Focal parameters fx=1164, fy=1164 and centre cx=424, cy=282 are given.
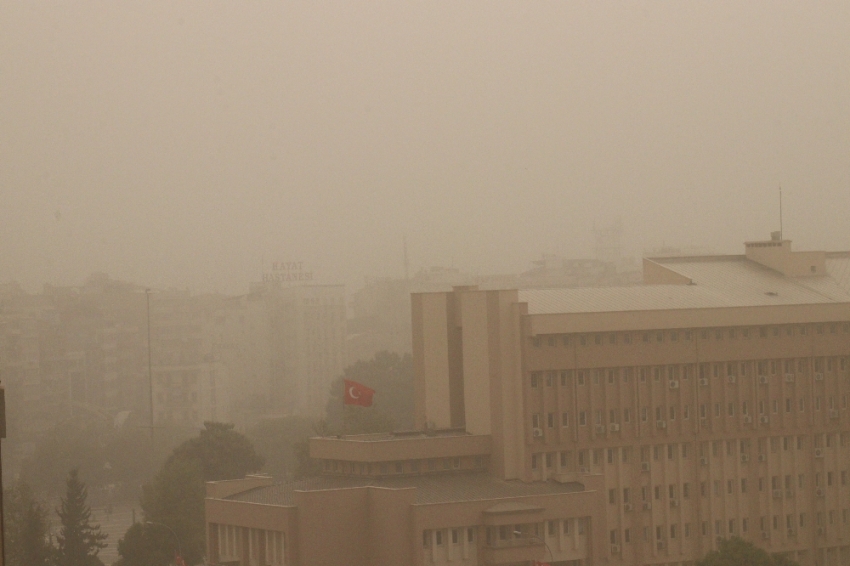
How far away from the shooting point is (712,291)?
28.2 metres

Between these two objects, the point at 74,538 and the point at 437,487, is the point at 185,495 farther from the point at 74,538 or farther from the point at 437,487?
the point at 437,487

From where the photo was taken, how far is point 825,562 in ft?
90.0

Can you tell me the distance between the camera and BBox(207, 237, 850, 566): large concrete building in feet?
73.2

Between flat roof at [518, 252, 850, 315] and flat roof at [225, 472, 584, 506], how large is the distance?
3.71 m

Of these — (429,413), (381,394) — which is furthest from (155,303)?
(429,413)

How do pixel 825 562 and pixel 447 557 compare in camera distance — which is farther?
pixel 825 562

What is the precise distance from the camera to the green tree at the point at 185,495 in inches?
1203

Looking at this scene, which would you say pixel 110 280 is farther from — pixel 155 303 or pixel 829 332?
pixel 829 332

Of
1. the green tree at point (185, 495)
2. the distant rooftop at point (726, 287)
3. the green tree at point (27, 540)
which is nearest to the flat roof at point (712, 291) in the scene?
the distant rooftop at point (726, 287)

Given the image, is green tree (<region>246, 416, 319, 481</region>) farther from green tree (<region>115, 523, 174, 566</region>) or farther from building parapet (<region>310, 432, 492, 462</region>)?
building parapet (<region>310, 432, 492, 462</region>)

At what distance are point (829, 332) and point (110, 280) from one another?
4740cm

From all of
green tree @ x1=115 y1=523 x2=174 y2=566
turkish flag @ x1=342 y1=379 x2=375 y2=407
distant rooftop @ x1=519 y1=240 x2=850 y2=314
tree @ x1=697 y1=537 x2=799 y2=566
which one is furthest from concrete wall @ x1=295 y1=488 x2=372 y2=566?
green tree @ x1=115 y1=523 x2=174 y2=566

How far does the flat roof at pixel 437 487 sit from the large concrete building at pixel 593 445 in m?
0.07

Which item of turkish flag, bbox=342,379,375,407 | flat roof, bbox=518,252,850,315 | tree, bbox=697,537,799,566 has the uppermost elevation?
flat roof, bbox=518,252,850,315
